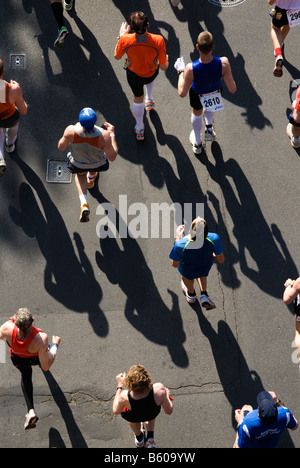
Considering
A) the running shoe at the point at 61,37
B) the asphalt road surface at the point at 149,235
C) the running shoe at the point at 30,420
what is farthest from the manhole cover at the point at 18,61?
the running shoe at the point at 30,420

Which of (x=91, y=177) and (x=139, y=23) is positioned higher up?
(x=139, y=23)

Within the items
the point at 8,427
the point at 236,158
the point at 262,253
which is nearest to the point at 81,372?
the point at 8,427

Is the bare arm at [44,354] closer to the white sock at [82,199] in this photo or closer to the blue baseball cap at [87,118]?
the white sock at [82,199]

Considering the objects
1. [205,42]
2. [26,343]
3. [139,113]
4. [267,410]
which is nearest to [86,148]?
[139,113]

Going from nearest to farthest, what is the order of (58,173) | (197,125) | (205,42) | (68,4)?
(205,42)
(197,125)
(58,173)
(68,4)

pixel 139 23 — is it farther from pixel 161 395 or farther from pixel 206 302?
pixel 161 395

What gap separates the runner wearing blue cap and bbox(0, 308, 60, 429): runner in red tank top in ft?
6.64

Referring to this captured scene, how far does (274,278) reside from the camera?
8.02 metres

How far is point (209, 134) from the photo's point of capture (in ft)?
29.1

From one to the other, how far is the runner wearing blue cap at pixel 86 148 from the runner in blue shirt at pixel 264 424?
3.33 m

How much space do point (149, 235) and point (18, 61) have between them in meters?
3.64

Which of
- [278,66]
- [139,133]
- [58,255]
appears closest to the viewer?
[58,255]

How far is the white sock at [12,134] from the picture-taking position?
849 centimetres
